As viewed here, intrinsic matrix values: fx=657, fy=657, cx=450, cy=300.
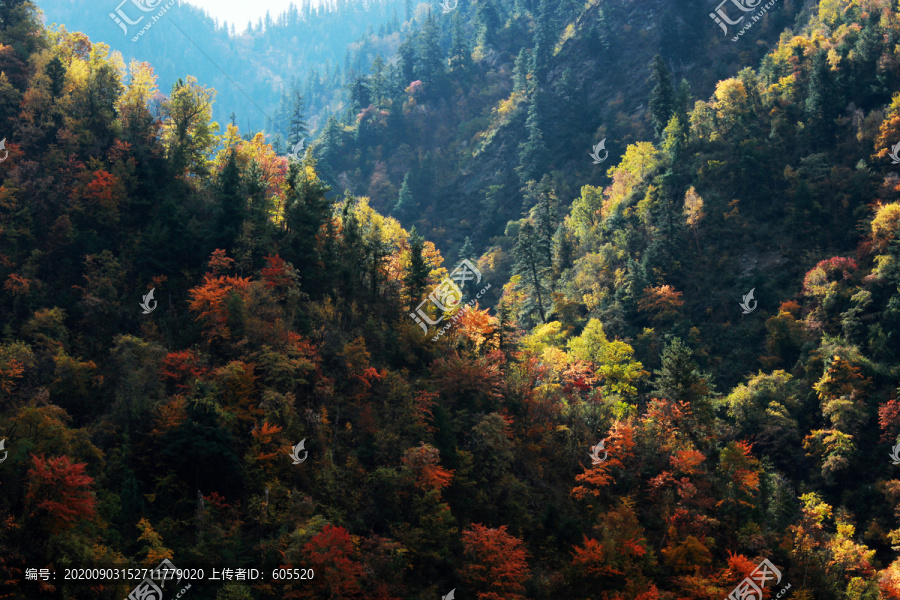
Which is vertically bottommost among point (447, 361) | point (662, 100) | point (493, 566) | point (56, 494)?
point (493, 566)

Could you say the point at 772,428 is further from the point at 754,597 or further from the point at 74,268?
the point at 74,268

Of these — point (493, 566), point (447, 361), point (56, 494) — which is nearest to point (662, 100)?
point (447, 361)

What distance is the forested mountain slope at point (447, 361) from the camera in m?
36.4

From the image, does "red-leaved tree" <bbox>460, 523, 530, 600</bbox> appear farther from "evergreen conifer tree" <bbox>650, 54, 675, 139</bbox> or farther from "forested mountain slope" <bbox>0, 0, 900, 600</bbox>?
"evergreen conifer tree" <bbox>650, 54, 675, 139</bbox>

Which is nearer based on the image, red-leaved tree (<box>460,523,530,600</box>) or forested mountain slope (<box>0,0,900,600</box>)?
forested mountain slope (<box>0,0,900,600</box>)

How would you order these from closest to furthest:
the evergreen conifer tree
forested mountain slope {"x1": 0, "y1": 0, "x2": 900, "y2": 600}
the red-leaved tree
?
forested mountain slope {"x1": 0, "y1": 0, "x2": 900, "y2": 600}
the red-leaved tree
the evergreen conifer tree

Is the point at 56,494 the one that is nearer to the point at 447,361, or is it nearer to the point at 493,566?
the point at 493,566

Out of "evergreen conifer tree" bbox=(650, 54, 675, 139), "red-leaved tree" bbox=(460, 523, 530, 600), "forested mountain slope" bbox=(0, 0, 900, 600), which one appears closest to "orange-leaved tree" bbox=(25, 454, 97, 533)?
"forested mountain slope" bbox=(0, 0, 900, 600)

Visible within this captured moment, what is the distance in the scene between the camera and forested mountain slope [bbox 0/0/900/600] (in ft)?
119

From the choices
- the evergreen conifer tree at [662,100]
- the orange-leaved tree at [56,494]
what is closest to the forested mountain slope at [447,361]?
the orange-leaved tree at [56,494]

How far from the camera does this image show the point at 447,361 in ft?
168

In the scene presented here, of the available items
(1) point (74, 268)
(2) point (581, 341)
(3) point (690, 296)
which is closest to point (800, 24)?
(3) point (690, 296)

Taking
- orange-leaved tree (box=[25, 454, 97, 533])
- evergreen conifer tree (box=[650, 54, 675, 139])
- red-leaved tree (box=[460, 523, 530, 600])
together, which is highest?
evergreen conifer tree (box=[650, 54, 675, 139])

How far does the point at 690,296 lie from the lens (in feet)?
253
